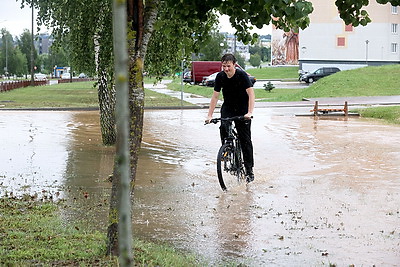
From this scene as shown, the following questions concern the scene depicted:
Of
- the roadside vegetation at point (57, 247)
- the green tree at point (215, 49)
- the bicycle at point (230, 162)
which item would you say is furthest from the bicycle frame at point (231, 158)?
the green tree at point (215, 49)

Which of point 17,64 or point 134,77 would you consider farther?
point 17,64

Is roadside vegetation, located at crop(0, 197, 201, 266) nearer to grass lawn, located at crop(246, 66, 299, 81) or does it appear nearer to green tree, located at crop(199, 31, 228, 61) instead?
green tree, located at crop(199, 31, 228, 61)

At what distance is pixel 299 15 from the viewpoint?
5855mm

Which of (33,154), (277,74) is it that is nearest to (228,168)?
(33,154)

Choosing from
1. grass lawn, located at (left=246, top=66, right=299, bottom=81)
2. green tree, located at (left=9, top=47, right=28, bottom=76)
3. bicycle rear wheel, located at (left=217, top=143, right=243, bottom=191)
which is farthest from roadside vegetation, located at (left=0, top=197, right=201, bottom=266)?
green tree, located at (left=9, top=47, right=28, bottom=76)

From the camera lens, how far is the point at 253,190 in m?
10.4

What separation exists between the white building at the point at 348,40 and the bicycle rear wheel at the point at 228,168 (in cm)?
7227

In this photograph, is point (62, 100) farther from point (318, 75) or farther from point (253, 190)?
point (318, 75)

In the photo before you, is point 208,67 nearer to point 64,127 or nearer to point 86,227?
point 64,127

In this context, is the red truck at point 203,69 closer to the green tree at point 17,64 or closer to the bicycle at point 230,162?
the bicycle at point 230,162

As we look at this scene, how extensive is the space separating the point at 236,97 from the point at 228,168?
3.26ft

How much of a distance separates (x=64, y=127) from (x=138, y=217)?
13562mm

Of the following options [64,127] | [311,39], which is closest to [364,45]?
[311,39]

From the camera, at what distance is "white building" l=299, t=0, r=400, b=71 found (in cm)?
8088
